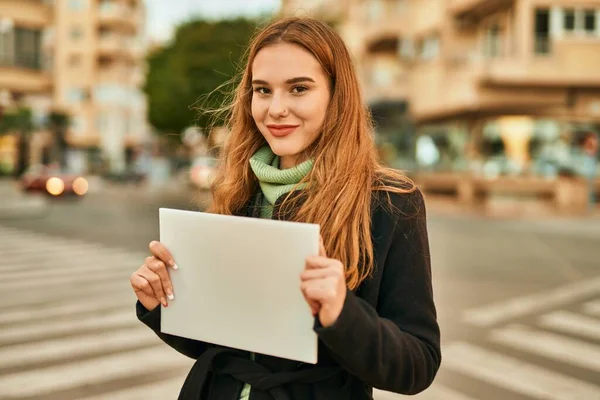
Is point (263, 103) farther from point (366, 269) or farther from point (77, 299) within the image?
point (77, 299)

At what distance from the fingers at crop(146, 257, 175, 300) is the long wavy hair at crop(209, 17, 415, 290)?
1.10ft

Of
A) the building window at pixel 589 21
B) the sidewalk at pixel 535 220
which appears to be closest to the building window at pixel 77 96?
the sidewalk at pixel 535 220

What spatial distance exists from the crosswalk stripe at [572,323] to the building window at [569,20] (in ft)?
67.5

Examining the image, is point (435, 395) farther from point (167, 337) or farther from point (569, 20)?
point (569, 20)

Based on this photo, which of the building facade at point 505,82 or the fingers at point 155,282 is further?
the building facade at point 505,82

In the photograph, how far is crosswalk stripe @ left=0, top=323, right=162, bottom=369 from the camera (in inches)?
228

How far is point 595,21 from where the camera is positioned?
25984 mm

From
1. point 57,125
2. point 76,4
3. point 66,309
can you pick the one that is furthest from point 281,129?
point 76,4

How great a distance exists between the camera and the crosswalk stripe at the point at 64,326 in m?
6.56

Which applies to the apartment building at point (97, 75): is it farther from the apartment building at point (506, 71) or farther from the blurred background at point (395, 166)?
the apartment building at point (506, 71)

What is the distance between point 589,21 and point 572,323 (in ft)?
70.5

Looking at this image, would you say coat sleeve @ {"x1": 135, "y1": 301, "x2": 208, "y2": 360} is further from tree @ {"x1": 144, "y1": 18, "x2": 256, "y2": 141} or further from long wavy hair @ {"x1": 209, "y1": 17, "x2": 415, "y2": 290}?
tree @ {"x1": 144, "y1": 18, "x2": 256, "y2": 141}

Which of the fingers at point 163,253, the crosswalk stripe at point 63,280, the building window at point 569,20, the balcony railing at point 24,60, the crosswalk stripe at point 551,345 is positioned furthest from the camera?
the balcony railing at point 24,60

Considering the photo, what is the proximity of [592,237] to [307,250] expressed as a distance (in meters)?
15.9
